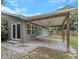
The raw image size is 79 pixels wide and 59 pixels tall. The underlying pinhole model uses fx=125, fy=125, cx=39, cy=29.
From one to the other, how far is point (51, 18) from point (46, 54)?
16.0 inches

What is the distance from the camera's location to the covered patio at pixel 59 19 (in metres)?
1.36

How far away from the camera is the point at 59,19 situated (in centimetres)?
150

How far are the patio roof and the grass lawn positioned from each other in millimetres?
289

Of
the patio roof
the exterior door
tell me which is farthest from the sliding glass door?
the patio roof

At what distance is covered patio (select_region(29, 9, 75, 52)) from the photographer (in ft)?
4.46

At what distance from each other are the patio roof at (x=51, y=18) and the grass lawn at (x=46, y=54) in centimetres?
29

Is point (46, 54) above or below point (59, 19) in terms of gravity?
below

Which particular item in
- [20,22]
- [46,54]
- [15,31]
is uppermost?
[20,22]

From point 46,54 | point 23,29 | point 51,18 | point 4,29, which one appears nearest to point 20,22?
point 23,29

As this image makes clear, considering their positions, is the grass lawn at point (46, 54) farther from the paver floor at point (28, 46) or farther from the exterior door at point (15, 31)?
the exterior door at point (15, 31)

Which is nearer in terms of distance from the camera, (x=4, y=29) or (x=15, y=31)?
(x=4, y=29)

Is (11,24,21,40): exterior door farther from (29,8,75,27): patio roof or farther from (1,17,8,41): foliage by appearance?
(29,8,75,27): patio roof

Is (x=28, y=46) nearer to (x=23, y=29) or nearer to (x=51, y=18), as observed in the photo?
(x=23, y=29)

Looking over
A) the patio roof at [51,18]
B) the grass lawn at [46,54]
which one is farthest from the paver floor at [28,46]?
the patio roof at [51,18]
